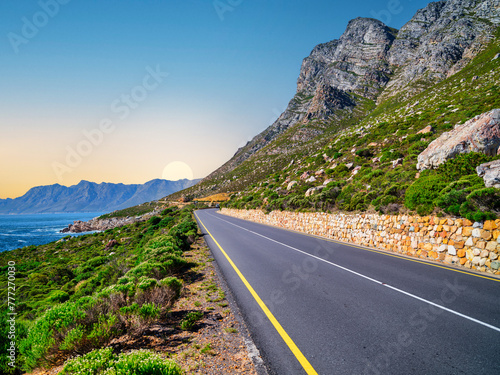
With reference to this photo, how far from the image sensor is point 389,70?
125625mm

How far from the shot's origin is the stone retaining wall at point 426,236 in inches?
294

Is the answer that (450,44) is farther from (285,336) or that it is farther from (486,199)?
(285,336)

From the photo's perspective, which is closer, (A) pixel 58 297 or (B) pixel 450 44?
(A) pixel 58 297

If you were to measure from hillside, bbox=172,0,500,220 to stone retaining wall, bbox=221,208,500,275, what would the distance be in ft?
2.91

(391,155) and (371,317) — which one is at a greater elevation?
(391,155)

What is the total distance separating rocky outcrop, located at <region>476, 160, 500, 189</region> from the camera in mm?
8827

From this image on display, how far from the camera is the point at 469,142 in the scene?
12.8m

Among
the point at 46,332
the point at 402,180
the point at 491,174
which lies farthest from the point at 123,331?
the point at 402,180

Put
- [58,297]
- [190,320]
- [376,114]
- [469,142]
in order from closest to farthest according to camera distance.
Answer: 1. [190,320]
2. [58,297]
3. [469,142]
4. [376,114]

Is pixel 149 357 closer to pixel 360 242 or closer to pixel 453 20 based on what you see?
pixel 360 242

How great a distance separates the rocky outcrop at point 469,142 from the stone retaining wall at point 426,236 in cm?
529

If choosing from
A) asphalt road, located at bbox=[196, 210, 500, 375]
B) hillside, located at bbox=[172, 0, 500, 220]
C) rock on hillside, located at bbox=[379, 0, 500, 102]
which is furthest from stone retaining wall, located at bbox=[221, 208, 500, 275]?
rock on hillside, located at bbox=[379, 0, 500, 102]

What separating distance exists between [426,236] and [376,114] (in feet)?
252

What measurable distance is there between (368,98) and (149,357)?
135167 millimetres
